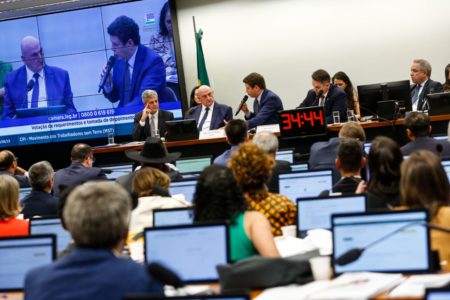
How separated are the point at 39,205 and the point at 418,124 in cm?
334

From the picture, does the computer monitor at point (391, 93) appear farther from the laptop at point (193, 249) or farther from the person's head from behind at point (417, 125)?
the laptop at point (193, 249)

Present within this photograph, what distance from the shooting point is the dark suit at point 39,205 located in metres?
7.44

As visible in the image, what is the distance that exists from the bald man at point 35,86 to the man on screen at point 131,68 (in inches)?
35.1

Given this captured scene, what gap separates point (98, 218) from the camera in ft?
10.1

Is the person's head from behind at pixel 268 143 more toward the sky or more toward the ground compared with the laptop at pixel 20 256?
more toward the sky

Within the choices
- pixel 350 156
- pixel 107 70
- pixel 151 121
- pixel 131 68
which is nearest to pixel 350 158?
pixel 350 156

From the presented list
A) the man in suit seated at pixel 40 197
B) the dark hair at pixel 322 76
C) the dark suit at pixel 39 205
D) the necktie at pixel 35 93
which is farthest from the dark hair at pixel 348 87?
the dark suit at pixel 39 205

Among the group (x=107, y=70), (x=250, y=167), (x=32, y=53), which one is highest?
(x=32, y=53)

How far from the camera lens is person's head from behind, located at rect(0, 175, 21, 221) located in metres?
6.04

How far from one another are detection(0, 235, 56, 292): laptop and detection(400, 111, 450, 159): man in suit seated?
394 cm

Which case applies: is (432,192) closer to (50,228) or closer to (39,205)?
(50,228)

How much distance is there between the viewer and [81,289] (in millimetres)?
3021

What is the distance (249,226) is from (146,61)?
34.2ft

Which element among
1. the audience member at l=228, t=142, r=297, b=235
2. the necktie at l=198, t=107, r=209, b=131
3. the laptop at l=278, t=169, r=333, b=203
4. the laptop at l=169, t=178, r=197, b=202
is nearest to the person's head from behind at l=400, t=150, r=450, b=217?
the audience member at l=228, t=142, r=297, b=235
